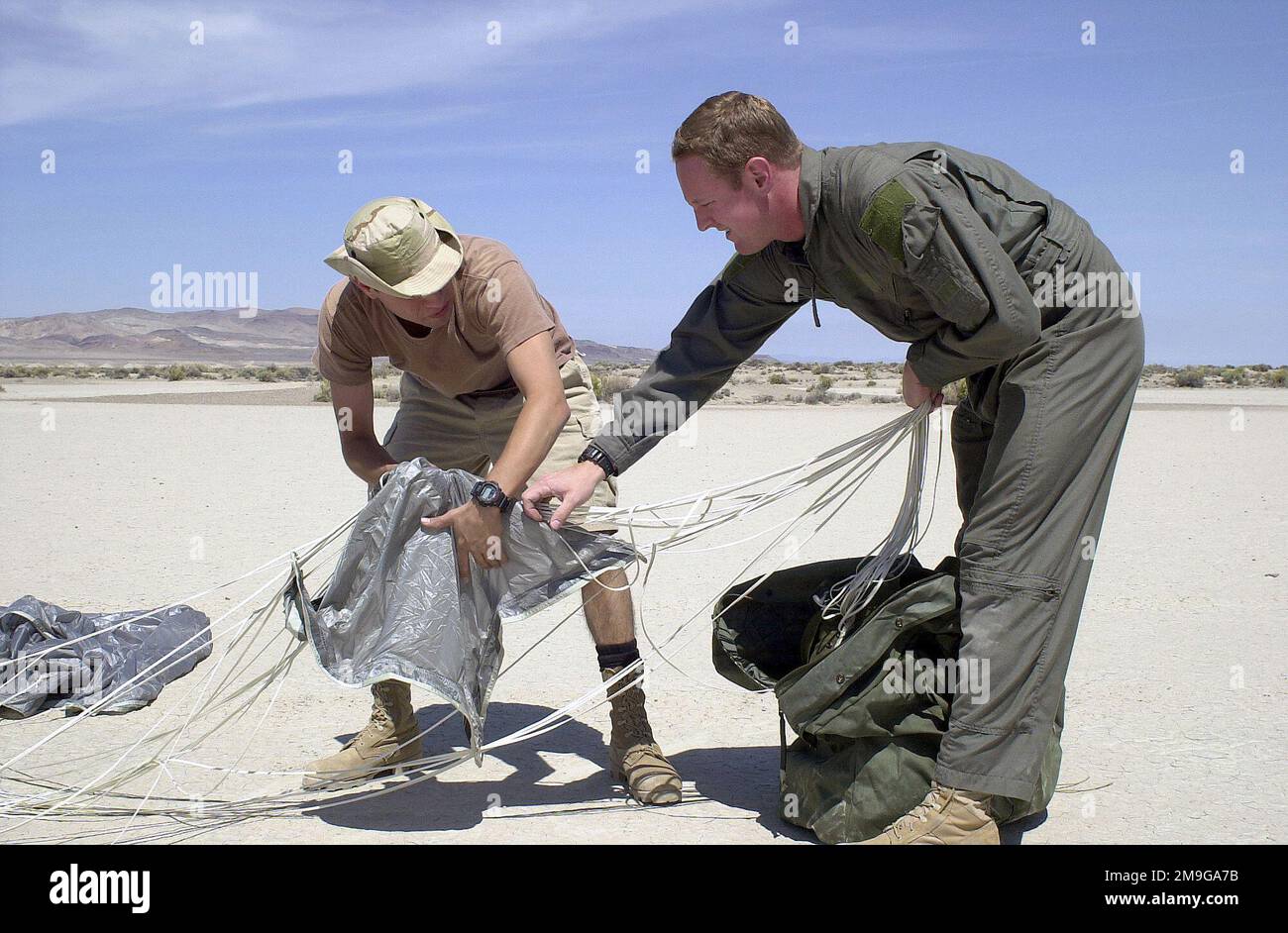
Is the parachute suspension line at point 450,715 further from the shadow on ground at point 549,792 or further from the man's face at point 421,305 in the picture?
the man's face at point 421,305

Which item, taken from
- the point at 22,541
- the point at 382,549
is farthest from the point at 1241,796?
the point at 22,541

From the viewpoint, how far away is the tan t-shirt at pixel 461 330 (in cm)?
361

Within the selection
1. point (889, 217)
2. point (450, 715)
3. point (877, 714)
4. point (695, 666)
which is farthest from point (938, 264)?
point (695, 666)

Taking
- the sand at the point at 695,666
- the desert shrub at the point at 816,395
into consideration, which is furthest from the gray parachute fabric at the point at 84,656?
the desert shrub at the point at 816,395

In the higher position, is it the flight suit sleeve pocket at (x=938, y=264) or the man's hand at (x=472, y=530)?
the flight suit sleeve pocket at (x=938, y=264)

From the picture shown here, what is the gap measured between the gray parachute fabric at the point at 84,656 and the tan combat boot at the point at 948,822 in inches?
95.4

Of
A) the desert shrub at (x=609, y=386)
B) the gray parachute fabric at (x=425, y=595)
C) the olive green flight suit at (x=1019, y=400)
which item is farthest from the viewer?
the desert shrub at (x=609, y=386)

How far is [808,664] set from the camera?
3338 millimetres

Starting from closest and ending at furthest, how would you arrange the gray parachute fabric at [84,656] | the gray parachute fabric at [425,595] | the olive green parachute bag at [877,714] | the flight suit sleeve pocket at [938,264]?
the flight suit sleeve pocket at [938,264] < the olive green parachute bag at [877,714] < the gray parachute fabric at [425,595] < the gray parachute fabric at [84,656]

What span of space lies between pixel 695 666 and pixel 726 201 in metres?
2.58

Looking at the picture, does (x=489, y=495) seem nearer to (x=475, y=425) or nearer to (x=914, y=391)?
(x=475, y=425)

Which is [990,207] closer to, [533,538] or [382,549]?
[533,538]

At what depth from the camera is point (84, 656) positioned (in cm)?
474

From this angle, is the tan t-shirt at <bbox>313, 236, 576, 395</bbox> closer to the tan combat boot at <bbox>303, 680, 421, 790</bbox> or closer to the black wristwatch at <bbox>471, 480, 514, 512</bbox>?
the black wristwatch at <bbox>471, 480, 514, 512</bbox>
